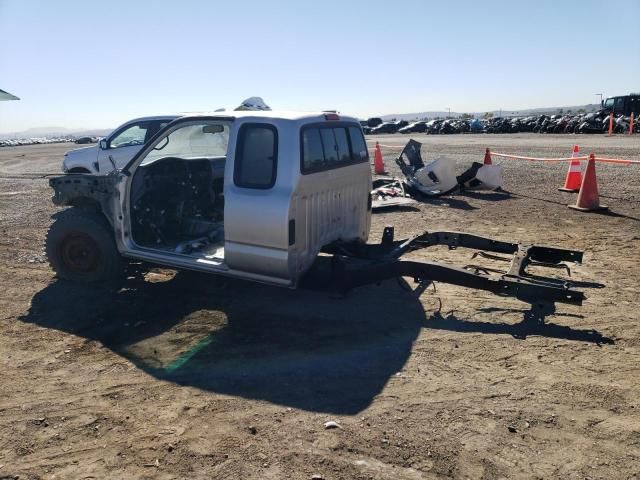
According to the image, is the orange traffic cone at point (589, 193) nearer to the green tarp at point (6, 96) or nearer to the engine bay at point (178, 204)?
the engine bay at point (178, 204)

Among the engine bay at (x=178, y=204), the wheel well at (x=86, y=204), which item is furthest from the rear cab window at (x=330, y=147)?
the wheel well at (x=86, y=204)

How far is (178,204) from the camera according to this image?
6.70m

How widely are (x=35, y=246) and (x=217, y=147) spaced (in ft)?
11.0

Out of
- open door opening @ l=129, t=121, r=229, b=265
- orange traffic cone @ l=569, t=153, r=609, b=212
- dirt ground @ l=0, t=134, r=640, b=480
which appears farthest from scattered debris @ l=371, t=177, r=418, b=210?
dirt ground @ l=0, t=134, r=640, b=480

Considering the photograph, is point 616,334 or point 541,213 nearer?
point 616,334

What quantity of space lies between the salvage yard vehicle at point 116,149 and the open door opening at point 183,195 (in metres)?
4.02

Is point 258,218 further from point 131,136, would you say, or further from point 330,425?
point 131,136

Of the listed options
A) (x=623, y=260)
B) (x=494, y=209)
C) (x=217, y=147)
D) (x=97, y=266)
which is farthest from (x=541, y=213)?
(x=97, y=266)

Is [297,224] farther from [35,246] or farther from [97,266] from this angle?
[35,246]

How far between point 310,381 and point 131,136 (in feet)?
28.6

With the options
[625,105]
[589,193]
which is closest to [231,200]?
[589,193]

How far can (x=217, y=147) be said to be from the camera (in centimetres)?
741

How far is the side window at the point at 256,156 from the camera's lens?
505 centimetres

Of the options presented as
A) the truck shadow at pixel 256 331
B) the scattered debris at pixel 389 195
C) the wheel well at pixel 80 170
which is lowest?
the truck shadow at pixel 256 331
